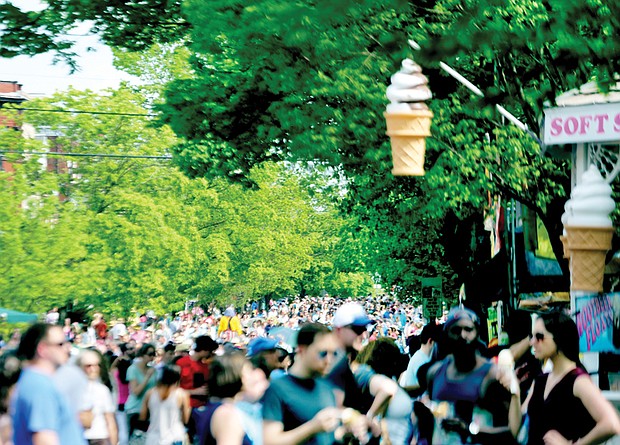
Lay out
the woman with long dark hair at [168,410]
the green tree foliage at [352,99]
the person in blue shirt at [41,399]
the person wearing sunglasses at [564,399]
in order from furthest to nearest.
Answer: the green tree foliage at [352,99] < the woman with long dark hair at [168,410] < the person in blue shirt at [41,399] < the person wearing sunglasses at [564,399]

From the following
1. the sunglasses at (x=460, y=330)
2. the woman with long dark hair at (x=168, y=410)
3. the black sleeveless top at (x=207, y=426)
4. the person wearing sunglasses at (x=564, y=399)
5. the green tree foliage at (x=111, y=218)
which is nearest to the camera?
the person wearing sunglasses at (x=564, y=399)

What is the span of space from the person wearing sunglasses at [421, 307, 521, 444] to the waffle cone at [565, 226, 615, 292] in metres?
3.05

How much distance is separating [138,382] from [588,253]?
274 inches

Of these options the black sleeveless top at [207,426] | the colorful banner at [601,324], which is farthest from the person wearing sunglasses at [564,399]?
the colorful banner at [601,324]

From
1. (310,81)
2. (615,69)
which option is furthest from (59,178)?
(615,69)

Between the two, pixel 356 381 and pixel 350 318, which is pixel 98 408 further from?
pixel 356 381

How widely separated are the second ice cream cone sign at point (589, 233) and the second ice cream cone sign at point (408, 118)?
149cm

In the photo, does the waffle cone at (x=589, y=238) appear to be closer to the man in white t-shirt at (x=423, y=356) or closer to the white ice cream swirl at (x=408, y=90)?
the man in white t-shirt at (x=423, y=356)

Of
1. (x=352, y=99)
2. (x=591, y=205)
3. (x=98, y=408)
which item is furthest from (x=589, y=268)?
(x=352, y=99)

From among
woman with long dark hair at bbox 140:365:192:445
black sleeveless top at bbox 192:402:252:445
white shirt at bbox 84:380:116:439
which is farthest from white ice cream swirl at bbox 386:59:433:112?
black sleeveless top at bbox 192:402:252:445

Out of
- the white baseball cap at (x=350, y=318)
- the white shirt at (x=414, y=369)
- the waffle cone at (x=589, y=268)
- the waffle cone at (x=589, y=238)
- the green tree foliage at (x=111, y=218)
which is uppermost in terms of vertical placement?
the white baseball cap at (x=350, y=318)

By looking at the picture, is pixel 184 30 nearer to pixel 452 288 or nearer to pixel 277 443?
pixel 277 443

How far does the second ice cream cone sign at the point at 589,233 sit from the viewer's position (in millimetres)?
11391

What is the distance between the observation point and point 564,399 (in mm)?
6680
